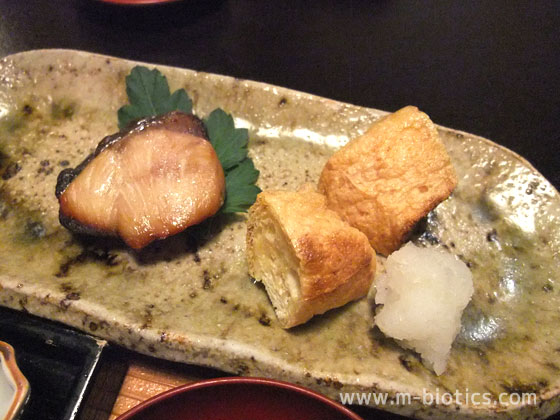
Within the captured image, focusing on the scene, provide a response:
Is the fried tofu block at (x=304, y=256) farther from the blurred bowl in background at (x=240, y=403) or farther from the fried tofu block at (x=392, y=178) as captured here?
the blurred bowl in background at (x=240, y=403)

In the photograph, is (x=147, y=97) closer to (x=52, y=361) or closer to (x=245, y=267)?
(x=245, y=267)

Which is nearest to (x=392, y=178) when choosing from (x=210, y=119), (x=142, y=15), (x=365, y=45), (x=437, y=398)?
(x=437, y=398)

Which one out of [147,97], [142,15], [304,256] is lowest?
[304,256]

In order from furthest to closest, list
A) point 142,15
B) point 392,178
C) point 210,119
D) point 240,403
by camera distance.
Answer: point 142,15 < point 210,119 < point 392,178 < point 240,403

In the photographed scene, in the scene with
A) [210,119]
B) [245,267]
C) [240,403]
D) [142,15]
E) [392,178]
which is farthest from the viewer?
[142,15]

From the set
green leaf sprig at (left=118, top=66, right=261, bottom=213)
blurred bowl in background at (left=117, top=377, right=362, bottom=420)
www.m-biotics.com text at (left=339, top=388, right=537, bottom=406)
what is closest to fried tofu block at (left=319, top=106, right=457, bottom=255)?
green leaf sprig at (left=118, top=66, right=261, bottom=213)

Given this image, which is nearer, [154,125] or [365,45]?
[154,125]
